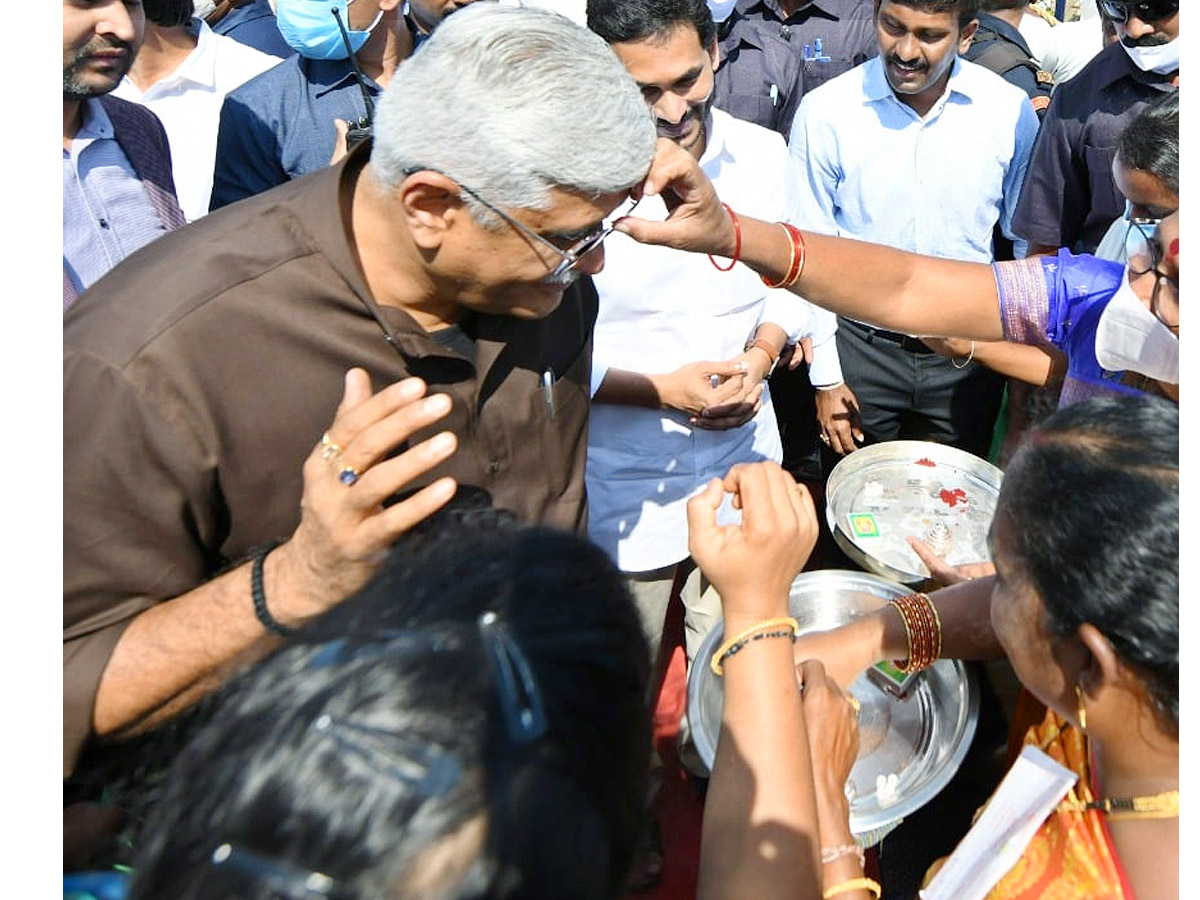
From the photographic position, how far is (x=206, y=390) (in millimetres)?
1650

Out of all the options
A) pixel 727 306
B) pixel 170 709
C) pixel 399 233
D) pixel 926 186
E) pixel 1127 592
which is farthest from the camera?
pixel 926 186

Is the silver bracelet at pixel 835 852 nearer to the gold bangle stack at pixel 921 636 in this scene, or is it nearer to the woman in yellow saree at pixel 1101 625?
the woman in yellow saree at pixel 1101 625

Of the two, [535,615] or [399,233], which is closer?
[535,615]

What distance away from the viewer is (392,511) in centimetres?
143

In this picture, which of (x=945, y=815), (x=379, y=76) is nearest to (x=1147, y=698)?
(x=945, y=815)

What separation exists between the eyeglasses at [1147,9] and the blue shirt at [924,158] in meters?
0.48

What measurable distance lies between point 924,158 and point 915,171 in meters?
0.06

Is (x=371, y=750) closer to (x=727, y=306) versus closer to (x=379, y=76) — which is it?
(x=727, y=306)

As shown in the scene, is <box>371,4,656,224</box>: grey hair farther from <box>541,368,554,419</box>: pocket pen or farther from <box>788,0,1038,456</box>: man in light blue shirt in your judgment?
<box>788,0,1038,456</box>: man in light blue shirt

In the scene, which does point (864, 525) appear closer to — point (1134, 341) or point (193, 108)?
point (1134, 341)

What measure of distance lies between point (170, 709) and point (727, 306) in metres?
1.94

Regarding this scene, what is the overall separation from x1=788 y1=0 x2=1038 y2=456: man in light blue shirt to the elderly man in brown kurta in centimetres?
239

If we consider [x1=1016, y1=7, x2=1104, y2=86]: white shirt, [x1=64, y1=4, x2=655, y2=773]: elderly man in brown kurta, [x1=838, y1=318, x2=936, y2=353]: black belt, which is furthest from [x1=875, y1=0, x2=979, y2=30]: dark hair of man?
[x1=64, y1=4, x2=655, y2=773]: elderly man in brown kurta

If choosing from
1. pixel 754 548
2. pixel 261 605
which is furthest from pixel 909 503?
pixel 261 605
